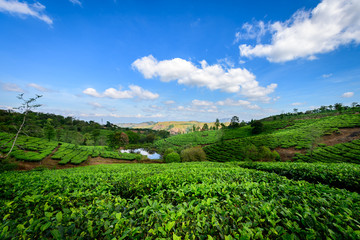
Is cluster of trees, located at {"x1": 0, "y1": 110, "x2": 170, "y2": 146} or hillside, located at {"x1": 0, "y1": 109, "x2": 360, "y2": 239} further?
cluster of trees, located at {"x1": 0, "y1": 110, "x2": 170, "y2": 146}

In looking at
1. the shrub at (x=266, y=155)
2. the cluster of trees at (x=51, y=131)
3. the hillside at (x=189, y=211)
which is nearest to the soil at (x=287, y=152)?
the shrub at (x=266, y=155)

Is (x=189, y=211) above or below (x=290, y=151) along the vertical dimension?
above

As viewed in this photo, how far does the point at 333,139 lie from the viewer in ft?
130

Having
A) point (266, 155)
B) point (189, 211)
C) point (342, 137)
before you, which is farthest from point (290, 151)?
point (189, 211)

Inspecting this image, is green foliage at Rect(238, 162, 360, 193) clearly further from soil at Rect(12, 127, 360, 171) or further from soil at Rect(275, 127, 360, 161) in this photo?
soil at Rect(275, 127, 360, 161)

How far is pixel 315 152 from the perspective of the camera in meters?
30.9

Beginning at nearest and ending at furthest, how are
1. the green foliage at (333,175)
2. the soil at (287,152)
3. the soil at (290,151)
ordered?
the green foliage at (333,175), the soil at (290,151), the soil at (287,152)

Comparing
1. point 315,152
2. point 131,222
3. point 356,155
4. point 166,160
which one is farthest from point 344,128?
point 131,222

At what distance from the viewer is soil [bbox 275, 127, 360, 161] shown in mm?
36081

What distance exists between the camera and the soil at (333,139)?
3608 centimetres

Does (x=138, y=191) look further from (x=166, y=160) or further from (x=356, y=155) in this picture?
(x=356, y=155)

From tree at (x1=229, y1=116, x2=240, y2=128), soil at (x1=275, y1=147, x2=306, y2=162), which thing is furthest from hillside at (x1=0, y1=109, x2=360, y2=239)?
tree at (x1=229, y1=116, x2=240, y2=128)

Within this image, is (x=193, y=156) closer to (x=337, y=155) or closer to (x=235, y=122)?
(x=337, y=155)

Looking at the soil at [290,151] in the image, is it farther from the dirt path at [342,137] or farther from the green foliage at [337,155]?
the green foliage at [337,155]
